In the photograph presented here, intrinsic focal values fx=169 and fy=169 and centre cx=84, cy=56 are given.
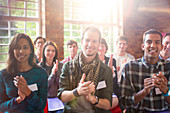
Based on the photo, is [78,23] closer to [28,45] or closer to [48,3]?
[48,3]

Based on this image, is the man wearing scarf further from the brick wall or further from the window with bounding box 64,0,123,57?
the brick wall

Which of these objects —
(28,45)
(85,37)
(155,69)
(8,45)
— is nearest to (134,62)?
(155,69)

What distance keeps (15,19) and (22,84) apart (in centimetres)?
107

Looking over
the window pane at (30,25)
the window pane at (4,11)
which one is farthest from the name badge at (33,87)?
the window pane at (30,25)

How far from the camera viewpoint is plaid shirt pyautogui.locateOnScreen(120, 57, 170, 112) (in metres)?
1.38

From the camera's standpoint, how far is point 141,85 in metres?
1.38

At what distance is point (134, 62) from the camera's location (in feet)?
4.76

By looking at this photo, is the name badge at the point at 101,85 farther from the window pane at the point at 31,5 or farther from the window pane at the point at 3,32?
the window pane at the point at 31,5

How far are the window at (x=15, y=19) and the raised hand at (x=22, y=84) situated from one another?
0.53ft

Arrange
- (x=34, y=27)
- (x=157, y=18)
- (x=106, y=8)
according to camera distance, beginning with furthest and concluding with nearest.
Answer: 1. (x=106, y=8)
2. (x=157, y=18)
3. (x=34, y=27)

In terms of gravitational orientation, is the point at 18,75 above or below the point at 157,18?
below

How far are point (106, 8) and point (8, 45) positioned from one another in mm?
3055

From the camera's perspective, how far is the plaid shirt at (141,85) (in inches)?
54.2

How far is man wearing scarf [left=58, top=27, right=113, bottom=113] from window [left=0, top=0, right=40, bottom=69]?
17.8 inches
